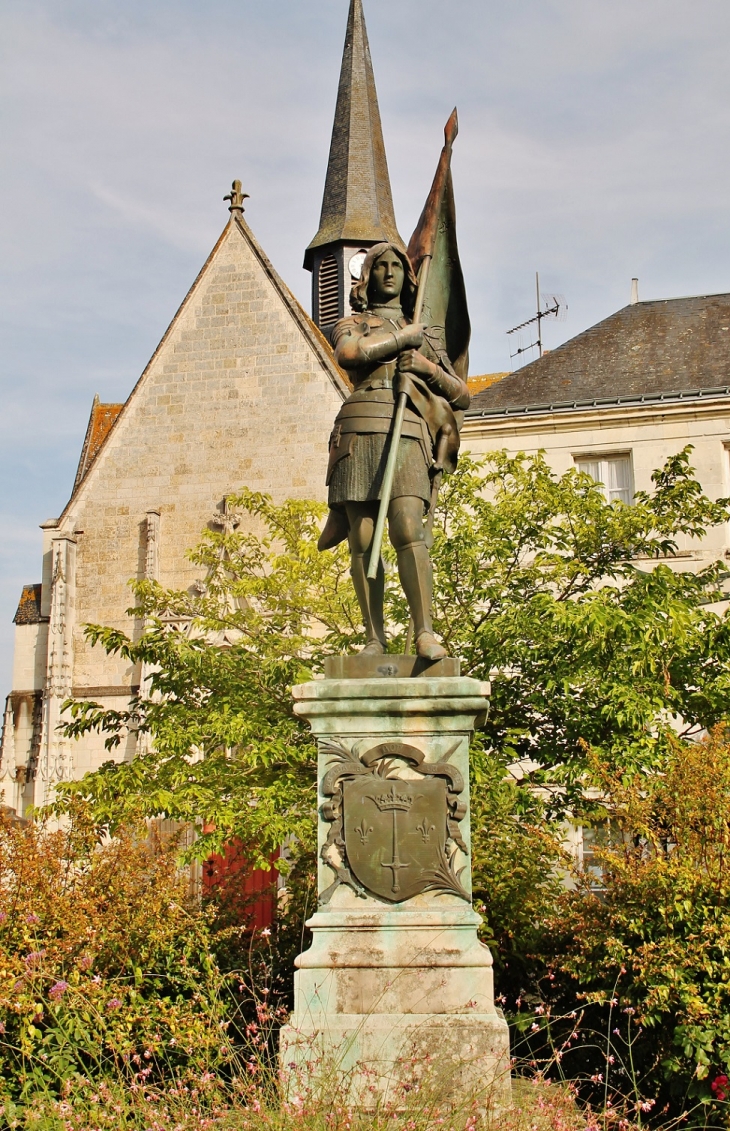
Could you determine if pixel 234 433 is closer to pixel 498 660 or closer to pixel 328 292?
pixel 328 292

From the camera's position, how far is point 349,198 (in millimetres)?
30562

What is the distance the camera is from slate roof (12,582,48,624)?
23.9 meters

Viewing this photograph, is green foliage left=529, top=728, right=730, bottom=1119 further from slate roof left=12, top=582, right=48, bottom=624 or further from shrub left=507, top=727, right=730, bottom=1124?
slate roof left=12, top=582, right=48, bottom=624

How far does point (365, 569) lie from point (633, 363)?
16.5m

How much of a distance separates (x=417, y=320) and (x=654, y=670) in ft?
15.7

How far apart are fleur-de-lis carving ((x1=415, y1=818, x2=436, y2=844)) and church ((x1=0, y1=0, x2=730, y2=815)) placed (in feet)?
51.1

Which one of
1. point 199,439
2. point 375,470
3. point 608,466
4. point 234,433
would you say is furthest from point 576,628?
point 199,439

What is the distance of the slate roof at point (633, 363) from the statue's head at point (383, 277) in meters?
14.6

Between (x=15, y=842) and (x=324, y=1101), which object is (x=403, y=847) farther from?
(x=15, y=842)

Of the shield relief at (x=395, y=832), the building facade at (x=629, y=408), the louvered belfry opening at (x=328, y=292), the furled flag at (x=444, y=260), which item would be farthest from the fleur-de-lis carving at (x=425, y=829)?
the louvered belfry opening at (x=328, y=292)

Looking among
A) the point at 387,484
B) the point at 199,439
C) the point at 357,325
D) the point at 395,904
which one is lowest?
the point at 395,904

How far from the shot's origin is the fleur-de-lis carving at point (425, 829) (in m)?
5.95

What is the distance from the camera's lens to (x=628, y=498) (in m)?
21.0

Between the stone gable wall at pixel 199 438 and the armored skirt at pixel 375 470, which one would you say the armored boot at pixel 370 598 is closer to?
the armored skirt at pixel 375 470
